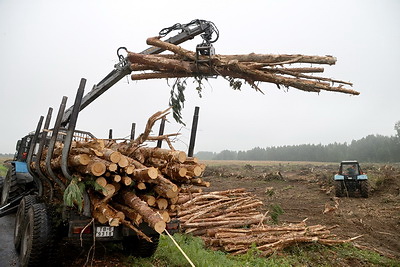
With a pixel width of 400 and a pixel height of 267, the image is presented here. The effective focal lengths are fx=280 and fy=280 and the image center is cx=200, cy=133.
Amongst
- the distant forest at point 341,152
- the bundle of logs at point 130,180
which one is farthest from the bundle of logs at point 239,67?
the distant forest at point 341,152

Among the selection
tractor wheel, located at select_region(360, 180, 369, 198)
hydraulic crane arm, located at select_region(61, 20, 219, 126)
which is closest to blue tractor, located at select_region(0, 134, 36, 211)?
hydraulic crane arm, located at select_region(61, 20, 219, 126)

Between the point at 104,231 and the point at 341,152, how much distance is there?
112 meters

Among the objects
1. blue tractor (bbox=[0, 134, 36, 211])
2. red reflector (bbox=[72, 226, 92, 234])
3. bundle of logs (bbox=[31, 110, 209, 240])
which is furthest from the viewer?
blue tractor (bbox=[0, 134, 36, 211])

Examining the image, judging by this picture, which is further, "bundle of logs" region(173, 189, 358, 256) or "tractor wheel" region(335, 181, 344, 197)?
"tractor wheel" region(335, 181, 344, 197)

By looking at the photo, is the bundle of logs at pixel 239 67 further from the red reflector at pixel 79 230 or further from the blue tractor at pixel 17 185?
the blue tractor at pixel 17 185

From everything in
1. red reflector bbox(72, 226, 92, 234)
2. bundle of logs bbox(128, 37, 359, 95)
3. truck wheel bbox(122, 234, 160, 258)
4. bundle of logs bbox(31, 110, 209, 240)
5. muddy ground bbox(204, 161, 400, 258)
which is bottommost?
muddy ground bbox(204, 161, 400, 258)

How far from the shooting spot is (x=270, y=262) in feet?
19.8

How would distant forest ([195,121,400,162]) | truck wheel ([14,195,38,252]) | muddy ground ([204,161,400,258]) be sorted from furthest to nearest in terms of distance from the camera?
distant forest ([195,121,400,162]) → muddy ground ([204,161,400,258]) → truck wheel ([14,195,38,252])

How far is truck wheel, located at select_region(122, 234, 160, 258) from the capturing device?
16.9 feet

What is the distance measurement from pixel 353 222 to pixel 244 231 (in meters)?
5.58

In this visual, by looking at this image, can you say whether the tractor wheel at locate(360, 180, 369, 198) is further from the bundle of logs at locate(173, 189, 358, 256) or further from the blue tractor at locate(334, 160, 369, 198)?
the bundle of logs at locate(173, 189, 358, 256)

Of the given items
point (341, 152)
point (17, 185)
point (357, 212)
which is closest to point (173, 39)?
point (17, 185)

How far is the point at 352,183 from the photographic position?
17094 mm

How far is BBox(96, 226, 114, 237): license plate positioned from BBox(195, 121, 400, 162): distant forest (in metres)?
94.9
